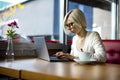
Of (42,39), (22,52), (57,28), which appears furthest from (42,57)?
(57,28)

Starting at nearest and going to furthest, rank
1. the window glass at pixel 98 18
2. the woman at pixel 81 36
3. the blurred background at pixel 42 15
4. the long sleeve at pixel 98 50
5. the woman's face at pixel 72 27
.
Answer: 1. the long sleeve at pixel 98 50
2. the woman at pixel 81 36
3. the woman's face at pixel 72 27
4. the blurred background at pixel 42 15
5. the window glass at pixel 98 18

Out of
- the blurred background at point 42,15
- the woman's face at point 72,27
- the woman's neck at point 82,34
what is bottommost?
the woman's neck at point 82,34

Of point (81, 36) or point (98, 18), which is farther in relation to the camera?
point (98, 18)

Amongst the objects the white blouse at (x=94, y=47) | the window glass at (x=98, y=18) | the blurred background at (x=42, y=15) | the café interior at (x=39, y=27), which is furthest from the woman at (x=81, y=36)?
the window glass at (x=98, y=18)

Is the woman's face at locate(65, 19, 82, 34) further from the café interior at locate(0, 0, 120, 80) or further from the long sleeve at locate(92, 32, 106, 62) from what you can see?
the café interior at locate(0, 0, 120, 80)

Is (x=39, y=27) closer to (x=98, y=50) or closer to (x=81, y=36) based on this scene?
(x=81, y=36)

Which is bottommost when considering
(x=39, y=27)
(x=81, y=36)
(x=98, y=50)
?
(x=98, y=50)

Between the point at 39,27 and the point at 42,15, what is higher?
the point at 42,15

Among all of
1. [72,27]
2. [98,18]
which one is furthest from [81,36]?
[98,18]

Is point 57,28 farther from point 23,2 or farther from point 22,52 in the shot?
point 22,52

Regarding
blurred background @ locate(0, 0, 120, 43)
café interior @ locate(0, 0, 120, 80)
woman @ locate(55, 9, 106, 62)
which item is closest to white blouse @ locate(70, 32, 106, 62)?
woman @ locate(55, 9, 106, 62)

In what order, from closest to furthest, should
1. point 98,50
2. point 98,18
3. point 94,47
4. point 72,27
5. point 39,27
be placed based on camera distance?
point 98,50, point 94,47, point 72,27, point 39,27, point 98,18

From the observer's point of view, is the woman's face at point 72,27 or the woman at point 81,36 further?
the woman's face at point 72,27

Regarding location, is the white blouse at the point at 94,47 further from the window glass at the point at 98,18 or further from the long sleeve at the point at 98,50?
the window glass at the point at 98,18
